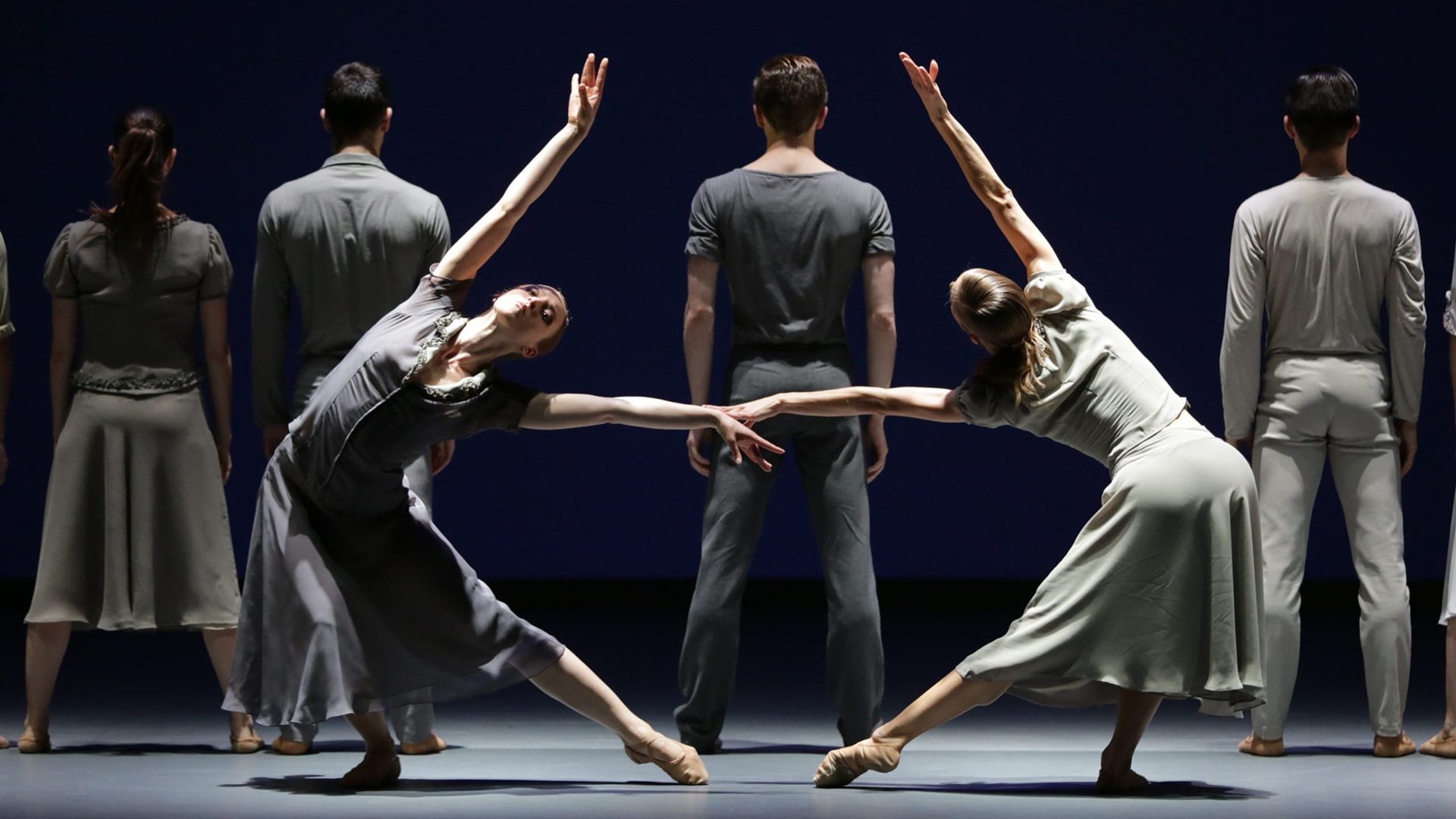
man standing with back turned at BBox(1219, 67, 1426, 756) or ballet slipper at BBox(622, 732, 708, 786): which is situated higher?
man standing with back turned at BBox(1219, 67, 1426, 756)

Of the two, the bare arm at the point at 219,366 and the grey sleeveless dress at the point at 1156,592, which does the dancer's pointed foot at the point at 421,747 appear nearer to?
the bare arm at the point at 219,366

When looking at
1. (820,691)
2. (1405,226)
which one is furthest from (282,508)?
(1405,226)

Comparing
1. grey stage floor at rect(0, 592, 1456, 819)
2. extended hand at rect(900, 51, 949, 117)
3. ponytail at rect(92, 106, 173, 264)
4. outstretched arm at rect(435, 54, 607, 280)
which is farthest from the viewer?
ponytail at rect(92, 106, 173, 264)

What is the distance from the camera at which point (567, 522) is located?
722cm

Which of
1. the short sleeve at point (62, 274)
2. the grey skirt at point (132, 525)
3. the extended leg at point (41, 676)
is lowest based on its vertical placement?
the extended leg at point (41, 676)

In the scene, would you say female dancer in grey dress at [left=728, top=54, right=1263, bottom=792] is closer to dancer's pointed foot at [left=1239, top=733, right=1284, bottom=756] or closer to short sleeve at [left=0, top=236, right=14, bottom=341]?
dancer's pointed foot at [left=1239, top=733, right=1284, bottom=756]

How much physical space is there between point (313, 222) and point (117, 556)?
0.93 meters

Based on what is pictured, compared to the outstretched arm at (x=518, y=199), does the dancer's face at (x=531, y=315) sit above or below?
below

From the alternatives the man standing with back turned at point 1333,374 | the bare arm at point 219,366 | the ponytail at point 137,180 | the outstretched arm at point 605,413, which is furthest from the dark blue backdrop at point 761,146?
the outstretched arm at point 605,413

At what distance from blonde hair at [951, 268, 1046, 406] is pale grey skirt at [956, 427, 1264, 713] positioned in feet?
0.97

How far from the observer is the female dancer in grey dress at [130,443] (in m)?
4.31

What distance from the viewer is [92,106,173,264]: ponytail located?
426 cm

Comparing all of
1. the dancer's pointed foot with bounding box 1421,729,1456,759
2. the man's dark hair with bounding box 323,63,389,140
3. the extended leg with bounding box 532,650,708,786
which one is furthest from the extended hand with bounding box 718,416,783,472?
the dancer's pointed foot with bounding box 1421,729,1456,759

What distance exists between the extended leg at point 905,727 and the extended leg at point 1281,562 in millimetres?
985
